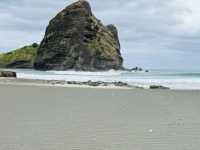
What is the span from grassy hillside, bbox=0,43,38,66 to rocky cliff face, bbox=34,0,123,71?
2525 cm

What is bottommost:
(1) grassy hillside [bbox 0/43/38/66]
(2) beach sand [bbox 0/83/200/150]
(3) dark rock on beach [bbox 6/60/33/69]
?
(2) beach sand [bbox 0/83/200/150]

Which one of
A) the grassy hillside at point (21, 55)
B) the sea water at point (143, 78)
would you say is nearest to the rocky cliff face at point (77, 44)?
the grassy hillside at point (21, 55)

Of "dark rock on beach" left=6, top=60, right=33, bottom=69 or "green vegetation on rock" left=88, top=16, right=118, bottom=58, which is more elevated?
"green vegetation on rock" left=88, top=16, right=118, bottom=58

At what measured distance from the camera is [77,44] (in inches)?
5379

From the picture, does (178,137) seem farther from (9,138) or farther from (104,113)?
(104,113)

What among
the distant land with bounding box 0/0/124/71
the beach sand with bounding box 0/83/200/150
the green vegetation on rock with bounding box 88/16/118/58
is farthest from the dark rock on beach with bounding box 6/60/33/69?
the beach sand with bounding box 0/83/200/150

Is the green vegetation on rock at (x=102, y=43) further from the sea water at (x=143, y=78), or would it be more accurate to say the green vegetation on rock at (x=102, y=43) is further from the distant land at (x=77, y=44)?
the sea water at (x=143, y=78)

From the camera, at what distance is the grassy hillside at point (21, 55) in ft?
569

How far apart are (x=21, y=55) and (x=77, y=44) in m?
47.7

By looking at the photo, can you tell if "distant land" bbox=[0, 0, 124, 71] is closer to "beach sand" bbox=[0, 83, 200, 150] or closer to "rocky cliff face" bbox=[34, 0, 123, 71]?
"rocky cliff face" bbox=[34, 0, 123, 71]

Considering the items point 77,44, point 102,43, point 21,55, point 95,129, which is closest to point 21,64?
point 21,55

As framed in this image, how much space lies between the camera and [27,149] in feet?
27.4

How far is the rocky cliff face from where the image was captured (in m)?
134

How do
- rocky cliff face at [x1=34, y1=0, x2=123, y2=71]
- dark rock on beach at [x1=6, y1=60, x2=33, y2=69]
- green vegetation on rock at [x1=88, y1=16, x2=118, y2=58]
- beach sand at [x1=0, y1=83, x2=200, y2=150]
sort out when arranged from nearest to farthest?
beach sand at [x1=0, y1=83, x2=200, y2=150] → rocky cliff face at [x1=34, y1=0, x2=123, y2=71] → green vegetation on rock at [x1=88, y1=16, x2=118, y2=58] → dark rock on beach at [x1=6, y1=60, x2=33, y2=69]
